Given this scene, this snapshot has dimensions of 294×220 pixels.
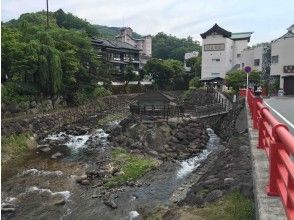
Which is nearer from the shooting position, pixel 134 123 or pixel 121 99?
pixel 134 123

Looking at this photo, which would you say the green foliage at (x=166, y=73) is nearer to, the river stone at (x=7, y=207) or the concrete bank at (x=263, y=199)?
the river stone at (x=7, y=207)

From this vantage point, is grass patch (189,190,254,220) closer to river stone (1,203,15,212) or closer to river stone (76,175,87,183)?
river stone (1,203,15,212)

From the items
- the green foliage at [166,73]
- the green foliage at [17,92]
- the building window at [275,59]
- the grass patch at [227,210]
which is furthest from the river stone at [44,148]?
the green foliage at [166,73]

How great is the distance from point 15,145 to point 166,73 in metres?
46.5

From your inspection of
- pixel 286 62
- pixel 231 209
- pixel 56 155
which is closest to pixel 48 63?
pixel 56 155

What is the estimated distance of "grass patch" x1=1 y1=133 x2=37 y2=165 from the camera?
71.9ft

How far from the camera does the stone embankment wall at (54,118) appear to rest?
26.0m

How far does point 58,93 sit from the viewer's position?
36500 millimetres

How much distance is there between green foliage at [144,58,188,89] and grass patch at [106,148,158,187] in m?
44.0

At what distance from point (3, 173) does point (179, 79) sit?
5315cm

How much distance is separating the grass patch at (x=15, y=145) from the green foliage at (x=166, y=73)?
138 ft

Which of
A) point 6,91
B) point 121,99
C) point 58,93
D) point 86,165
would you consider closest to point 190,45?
point 121,99

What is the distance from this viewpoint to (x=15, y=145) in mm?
23594

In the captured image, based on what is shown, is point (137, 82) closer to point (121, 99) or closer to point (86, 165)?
point (121, 99)
